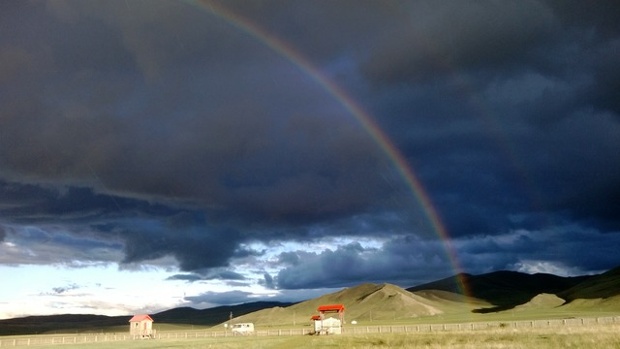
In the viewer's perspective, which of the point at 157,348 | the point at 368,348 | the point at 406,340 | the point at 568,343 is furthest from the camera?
the point at 157,348

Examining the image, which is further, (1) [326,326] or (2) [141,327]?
(2) [141,327]

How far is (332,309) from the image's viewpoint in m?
137

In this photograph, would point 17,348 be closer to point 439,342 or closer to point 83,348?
point 83,348

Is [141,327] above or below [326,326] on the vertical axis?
above

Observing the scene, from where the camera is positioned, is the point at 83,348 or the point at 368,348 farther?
the point at 83,348

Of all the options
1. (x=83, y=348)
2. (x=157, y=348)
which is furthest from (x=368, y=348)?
(x=83, y=348)

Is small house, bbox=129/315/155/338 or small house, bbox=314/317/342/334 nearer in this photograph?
small house, bbox=314/317/342/334

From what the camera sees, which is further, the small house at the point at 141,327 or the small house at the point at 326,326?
the small house at the point at 141,327

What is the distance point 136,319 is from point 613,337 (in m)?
118

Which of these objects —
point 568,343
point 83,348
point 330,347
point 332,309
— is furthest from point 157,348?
point 332,309

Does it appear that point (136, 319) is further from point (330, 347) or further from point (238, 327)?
point (330, 347)

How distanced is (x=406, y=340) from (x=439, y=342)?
820cm

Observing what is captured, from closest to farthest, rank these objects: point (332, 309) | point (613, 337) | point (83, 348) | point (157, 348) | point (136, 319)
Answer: point (613, 337) → point (157, 348) → point (83, 348) → point (332, 309) → point (136, 319)

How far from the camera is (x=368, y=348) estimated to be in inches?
2255
